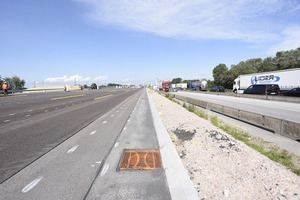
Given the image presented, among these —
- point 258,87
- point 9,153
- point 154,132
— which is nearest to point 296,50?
point 258,87

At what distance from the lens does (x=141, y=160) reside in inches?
183

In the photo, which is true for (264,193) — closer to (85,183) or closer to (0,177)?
(85,183)

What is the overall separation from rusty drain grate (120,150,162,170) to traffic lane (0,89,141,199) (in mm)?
577

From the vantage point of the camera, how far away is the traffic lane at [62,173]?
10.5ft

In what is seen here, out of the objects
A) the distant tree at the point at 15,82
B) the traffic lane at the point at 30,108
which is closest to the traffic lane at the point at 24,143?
the traffic lane at the point at 30,108

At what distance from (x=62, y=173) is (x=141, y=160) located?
1765 mm

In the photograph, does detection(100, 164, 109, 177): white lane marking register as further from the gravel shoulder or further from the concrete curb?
the gravel shoulder

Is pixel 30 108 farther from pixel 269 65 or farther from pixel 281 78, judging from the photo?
pixel 269 65

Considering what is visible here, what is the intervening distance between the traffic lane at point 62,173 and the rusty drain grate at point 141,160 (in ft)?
1.89

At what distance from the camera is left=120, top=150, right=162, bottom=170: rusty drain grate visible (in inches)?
166

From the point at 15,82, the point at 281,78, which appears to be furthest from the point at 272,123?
the point at 15,82

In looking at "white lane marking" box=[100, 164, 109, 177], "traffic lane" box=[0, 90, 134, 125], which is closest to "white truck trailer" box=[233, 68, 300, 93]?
"traffic lane" box=[0, 90, 134, 125]

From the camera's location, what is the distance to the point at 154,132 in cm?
753

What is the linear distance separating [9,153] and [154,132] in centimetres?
466
